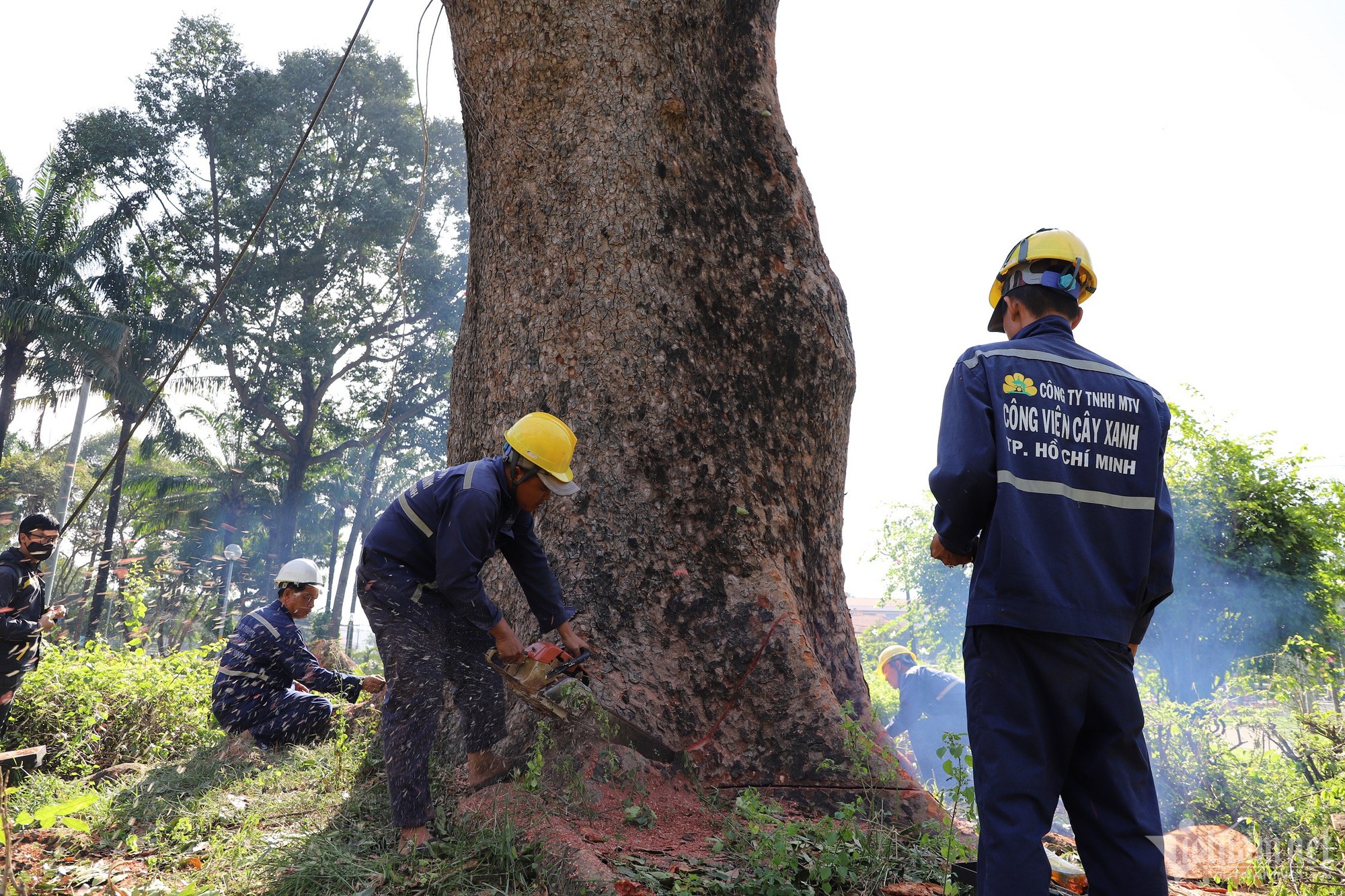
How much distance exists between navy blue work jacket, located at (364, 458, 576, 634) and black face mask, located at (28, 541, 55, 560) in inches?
172

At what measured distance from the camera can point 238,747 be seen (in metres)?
5.84

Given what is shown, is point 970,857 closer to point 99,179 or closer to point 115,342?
point 115,342

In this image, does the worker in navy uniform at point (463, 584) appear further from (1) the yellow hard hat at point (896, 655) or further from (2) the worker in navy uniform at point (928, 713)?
(1) the yellow hard hat at point (896, 655)

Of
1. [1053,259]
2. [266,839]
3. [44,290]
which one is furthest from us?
[44,290]

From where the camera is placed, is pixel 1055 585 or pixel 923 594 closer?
pixel 1055 585

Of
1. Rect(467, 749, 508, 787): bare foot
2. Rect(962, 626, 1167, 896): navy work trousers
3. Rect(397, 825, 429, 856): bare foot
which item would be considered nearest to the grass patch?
Rect(397, 825, 429, 856): bare foot

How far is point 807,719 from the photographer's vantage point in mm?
3771

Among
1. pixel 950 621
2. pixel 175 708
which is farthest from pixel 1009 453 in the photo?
pixel 950 621

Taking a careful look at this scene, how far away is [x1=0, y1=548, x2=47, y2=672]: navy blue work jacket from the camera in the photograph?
20.2 feet

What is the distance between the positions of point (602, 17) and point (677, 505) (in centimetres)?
283

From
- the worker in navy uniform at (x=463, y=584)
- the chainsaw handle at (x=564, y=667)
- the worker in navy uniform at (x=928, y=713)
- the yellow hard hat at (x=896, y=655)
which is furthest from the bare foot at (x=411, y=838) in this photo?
the yellow hard hat at (x=896, y=655)

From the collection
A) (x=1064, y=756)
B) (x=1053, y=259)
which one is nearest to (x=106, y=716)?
(x=1064, y=756)

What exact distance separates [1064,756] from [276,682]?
5.97 metres

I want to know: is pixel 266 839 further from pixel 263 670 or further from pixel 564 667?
pixel 263 670
